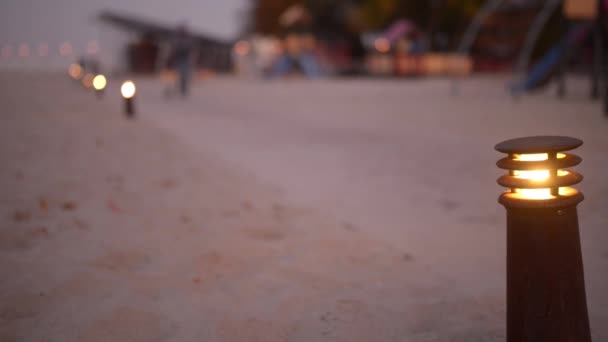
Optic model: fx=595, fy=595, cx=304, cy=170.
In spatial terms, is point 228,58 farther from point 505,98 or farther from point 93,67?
point 505,98

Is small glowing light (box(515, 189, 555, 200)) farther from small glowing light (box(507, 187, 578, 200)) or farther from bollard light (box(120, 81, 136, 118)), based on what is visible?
bollard light (box(120, 81, 136, 118))

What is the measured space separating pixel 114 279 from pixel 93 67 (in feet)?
100

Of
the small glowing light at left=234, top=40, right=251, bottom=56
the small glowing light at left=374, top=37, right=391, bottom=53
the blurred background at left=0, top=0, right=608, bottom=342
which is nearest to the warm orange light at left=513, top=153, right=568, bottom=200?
the blurred background at left=0, top=0, right=608, bottom=342

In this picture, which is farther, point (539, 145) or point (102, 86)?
point (102, 86)

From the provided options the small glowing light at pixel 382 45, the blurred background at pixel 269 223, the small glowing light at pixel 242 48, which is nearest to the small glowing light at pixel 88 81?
the blurred background at pixel 269 223

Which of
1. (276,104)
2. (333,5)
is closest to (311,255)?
(276,104)

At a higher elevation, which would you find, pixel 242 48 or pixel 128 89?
pixel 242 48

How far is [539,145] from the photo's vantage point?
2359mm

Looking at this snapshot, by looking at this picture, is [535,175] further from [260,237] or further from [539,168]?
[260,237]

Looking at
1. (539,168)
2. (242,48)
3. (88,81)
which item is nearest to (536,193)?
(539,168)

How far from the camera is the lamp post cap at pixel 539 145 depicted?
91.7 inches

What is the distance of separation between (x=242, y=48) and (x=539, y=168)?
134 ft

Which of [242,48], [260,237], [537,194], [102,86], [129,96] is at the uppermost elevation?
[242,48]

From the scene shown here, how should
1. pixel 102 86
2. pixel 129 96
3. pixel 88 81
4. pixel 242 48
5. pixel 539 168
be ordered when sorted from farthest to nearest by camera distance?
1. pixel 242 48
2. pixel 88 81
3. pixel 102 86
4. pixel 129 96
5. pixel 539 168
